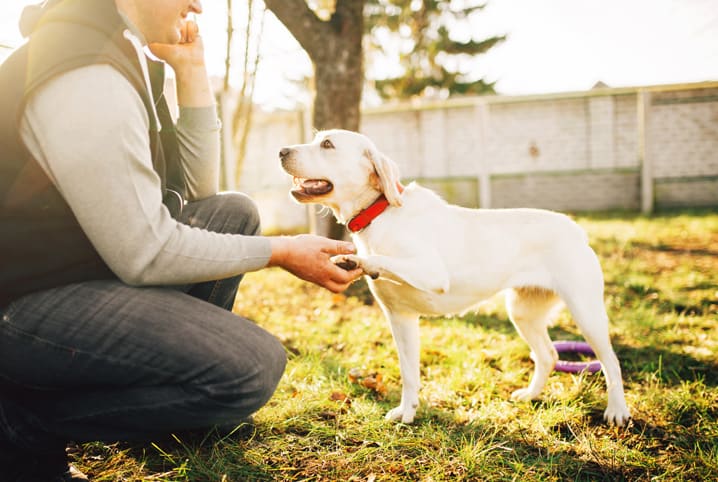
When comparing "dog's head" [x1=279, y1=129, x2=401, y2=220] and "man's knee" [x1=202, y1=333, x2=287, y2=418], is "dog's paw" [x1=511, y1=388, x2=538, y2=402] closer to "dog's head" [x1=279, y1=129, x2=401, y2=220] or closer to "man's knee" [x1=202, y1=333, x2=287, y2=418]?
"dog's head" [x1=279, y1=129, x2=401, y2=220]

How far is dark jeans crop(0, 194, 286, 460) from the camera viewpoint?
147 centimetres

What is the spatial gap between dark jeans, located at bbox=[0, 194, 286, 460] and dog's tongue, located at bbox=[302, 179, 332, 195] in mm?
984

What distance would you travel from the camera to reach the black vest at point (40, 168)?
4.54 ft

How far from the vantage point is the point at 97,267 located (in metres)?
1.60

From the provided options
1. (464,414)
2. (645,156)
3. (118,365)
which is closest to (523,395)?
(464,414)

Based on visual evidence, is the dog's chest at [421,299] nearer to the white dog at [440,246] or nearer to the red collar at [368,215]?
the white dog at [440,246]

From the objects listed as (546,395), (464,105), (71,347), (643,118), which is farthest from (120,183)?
(464,105)

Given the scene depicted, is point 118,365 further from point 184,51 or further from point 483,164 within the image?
point 483,164

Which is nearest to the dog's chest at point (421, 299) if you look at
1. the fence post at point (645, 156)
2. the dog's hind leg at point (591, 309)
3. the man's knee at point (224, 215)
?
the dog's hind leg at point (591, 309)

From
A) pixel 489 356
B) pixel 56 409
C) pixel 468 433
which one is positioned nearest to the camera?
pixel 56 409

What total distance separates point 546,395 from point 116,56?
93.0 inches

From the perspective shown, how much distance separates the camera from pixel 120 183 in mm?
1414

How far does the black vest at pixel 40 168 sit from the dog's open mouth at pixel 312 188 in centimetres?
100

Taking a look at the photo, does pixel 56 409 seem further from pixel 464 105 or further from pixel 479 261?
pixel 464 105
